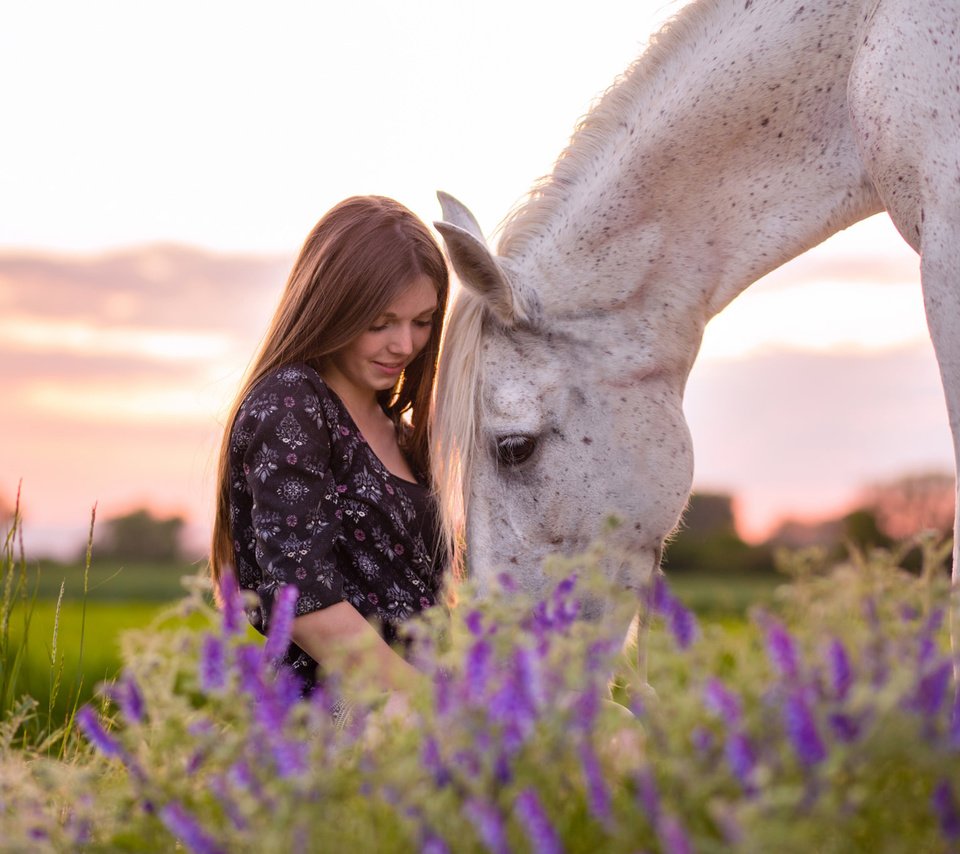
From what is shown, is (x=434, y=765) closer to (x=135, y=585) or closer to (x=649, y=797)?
(x=649, y=797)

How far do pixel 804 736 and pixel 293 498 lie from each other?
213 cm

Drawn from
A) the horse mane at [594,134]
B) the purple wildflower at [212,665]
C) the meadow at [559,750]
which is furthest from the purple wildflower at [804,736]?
the horse mane at [594,134]

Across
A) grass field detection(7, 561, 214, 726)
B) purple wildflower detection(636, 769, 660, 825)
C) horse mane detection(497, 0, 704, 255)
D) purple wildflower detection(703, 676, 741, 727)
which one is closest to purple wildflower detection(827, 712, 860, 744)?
purple wildflower detection(703, 676, 741, 727)

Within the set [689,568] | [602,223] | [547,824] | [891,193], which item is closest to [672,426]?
[602,223]

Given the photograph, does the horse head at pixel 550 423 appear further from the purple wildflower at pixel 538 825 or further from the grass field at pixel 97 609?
the purple wildflower at pixel 538 825

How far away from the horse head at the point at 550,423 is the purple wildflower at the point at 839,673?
1.78m

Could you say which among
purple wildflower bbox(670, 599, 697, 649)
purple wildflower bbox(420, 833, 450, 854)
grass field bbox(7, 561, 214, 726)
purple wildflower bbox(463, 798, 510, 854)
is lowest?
grass field bbox(7, 561, 214, 726)

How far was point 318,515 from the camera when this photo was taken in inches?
124

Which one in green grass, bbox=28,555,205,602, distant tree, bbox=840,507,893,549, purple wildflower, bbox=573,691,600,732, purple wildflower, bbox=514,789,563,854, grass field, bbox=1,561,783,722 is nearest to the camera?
purple wildflower, bbox=514,789,563,854

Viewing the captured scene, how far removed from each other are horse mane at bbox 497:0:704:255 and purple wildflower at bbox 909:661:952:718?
2.38 metres

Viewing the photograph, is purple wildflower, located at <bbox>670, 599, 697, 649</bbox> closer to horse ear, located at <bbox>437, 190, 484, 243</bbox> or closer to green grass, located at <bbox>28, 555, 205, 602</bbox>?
horse ear, located at <bbox>437, 190, 484, 243</bbox>

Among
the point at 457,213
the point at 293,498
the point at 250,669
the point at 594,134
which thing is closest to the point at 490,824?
the point at 250,669

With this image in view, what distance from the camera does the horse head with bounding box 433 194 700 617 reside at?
129 inches

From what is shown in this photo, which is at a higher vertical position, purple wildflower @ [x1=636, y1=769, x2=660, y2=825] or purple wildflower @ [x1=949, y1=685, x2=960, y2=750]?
purple wildflower @ [x1=949, y1=685, x2=960, y2=750]
